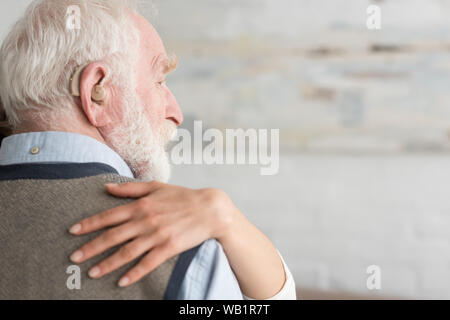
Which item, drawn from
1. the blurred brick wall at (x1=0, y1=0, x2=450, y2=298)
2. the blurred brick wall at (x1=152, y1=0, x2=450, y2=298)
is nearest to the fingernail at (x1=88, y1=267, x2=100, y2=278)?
the blurred brick wall at (x1=152, y1=0, x2=450, y2=298)

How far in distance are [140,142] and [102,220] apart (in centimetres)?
32

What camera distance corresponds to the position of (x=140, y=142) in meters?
0.96

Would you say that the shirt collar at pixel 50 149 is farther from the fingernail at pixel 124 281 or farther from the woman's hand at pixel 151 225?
the fingernail at pixel 124 281

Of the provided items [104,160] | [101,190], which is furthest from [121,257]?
[104,160]

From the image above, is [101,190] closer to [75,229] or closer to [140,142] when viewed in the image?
[75,229]

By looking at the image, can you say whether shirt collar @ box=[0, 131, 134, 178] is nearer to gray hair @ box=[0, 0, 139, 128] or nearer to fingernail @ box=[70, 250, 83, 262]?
gray hair @ box=[0, 0, 139, 128]

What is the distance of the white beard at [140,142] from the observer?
2.96 feet

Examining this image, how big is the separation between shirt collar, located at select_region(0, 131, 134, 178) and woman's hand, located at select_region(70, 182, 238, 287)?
0.13 meters

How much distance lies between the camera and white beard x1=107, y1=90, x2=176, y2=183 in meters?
0.90

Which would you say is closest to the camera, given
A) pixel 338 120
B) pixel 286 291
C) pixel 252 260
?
pixel 252 260

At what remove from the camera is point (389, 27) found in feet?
6.25

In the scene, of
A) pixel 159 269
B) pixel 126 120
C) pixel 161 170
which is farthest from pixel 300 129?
pixel 159 269
